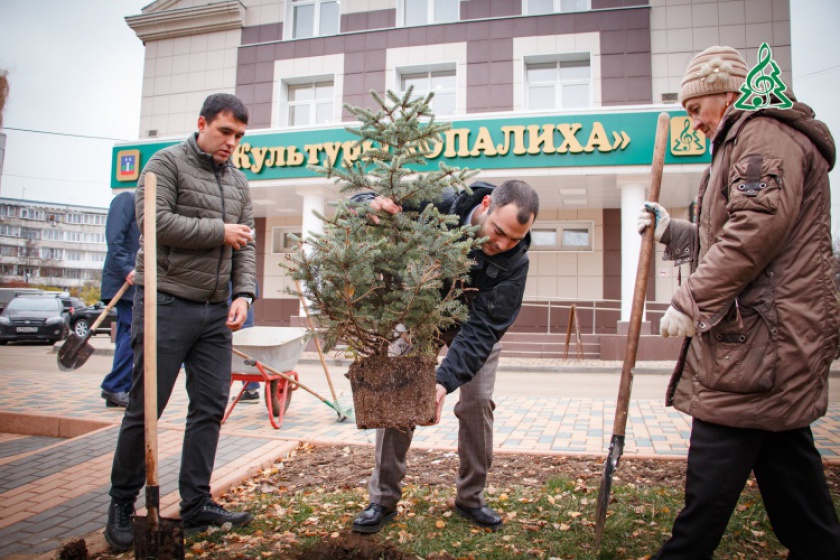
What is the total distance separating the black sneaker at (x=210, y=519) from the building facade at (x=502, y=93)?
30.8 feet

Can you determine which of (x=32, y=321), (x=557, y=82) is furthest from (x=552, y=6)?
(x=32, y=321)

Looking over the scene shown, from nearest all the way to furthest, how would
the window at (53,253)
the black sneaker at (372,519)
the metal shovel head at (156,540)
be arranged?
1. the metal shovel head at (156,540)
2. the black sneaker at (372,519)
3. the window at (53,253)

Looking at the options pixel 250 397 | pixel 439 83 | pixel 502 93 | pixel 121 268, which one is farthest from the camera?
pixel 439 83

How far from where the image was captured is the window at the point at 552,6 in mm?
15097

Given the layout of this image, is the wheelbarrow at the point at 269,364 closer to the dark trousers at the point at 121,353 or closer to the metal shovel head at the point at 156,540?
the dark trousers at the point at 121,353

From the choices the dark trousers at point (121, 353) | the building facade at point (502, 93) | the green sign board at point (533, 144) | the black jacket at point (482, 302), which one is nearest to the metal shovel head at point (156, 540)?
the black jacket at point (482, 302)

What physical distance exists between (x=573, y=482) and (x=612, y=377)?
22.0ft

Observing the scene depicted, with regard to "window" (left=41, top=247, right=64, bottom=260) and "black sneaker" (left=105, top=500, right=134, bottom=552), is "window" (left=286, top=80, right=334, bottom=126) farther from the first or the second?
"window" (left=41, top=247, right=64, bottom=260)

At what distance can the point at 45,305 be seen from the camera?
18.0 metres

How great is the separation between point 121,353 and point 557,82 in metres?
13.0

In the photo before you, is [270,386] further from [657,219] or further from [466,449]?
[657,219]

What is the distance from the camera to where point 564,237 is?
15430mm

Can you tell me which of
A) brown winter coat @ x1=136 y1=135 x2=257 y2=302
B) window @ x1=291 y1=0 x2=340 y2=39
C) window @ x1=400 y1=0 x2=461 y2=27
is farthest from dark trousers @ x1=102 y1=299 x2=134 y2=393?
window @ x1=291 y1=0 x2=340 y2=39

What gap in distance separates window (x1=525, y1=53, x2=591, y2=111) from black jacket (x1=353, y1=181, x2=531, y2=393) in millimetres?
13094
